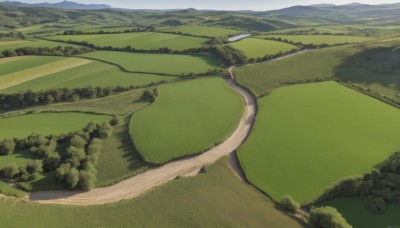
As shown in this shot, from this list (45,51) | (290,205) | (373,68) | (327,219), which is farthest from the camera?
(45,51)

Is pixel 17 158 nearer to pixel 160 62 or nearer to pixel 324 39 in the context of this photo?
pixel 160 62

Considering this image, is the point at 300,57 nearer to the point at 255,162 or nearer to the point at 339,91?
the point at 339,91

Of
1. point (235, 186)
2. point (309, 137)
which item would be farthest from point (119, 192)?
point (309, 137)

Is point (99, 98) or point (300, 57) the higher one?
point (300, 57)

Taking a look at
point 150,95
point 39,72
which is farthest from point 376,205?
point 39,72

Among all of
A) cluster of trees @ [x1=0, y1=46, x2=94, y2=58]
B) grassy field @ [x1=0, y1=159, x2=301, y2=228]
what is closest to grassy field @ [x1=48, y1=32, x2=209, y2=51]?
cluster of trees @ [x1=0, y1=46, x2=94, y2=58]

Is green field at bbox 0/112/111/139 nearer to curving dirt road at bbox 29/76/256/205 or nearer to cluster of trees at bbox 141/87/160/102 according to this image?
cluster of trees at bbox 141/87/160/102
